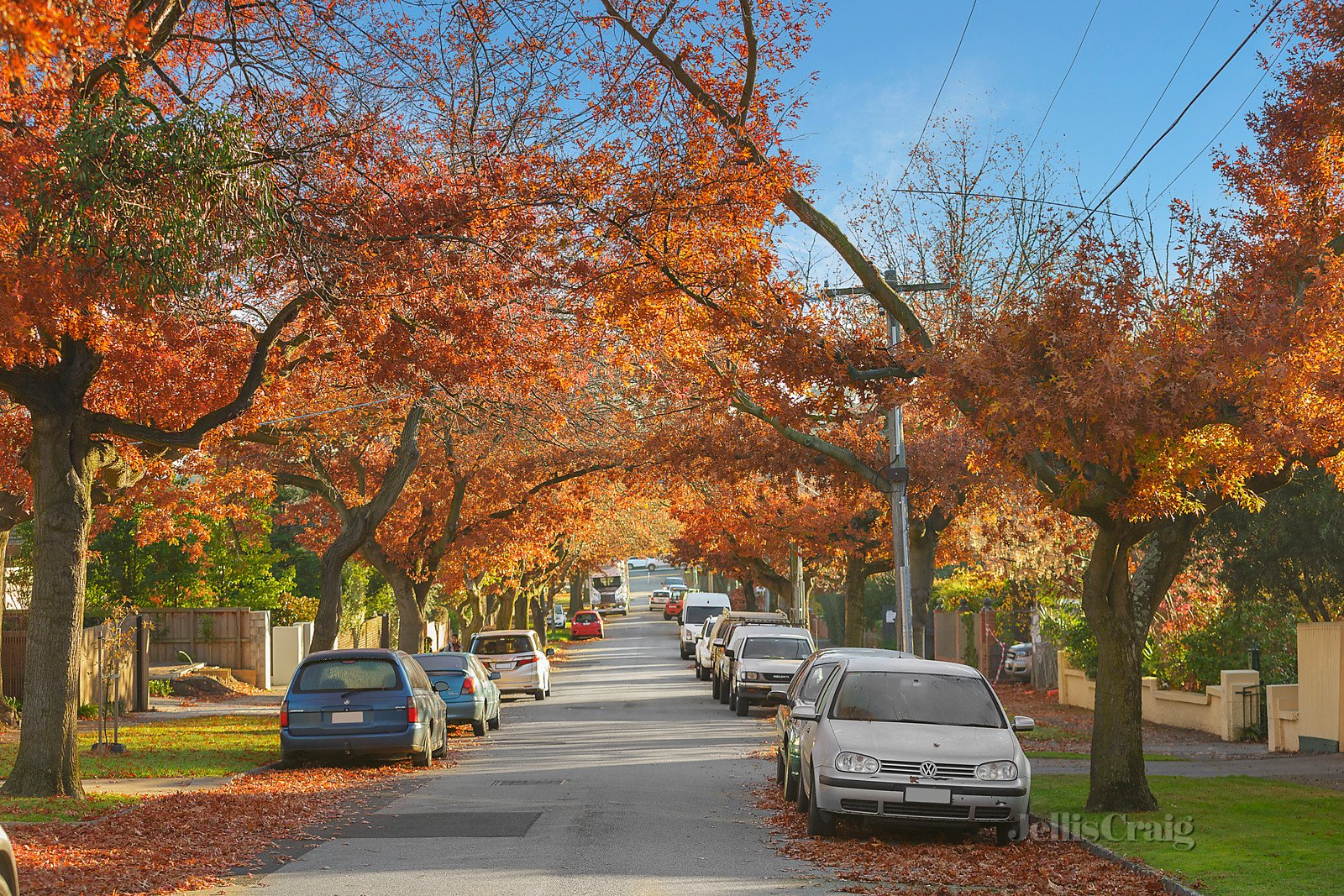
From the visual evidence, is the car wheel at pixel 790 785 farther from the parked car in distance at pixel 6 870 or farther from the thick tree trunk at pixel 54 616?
the parked car in distance at pixel 6 870

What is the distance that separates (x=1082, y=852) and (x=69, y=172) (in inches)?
392

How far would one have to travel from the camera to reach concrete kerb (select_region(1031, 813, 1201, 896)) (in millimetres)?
9211

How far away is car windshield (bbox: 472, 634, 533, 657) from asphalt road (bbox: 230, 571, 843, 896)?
7.93 metres

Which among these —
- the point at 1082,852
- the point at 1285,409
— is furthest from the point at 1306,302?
the point at 1082,852

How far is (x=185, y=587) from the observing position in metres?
37.6

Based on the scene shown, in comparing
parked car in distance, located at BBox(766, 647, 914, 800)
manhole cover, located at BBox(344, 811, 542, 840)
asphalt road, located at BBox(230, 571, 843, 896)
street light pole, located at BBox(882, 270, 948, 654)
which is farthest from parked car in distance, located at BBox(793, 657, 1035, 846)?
street light pole, located at BBox(882, 270, 948, 654)

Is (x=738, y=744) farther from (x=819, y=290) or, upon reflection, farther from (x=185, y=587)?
(x=185, y=587)

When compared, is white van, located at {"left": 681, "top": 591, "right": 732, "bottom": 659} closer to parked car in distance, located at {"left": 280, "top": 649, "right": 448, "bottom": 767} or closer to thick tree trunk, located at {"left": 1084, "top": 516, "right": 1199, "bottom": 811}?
parked car in distance, located at {"left": 280, "top": 649, "right": 448, "bottom": 767}

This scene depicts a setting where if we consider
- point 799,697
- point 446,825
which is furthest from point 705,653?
point 446,825

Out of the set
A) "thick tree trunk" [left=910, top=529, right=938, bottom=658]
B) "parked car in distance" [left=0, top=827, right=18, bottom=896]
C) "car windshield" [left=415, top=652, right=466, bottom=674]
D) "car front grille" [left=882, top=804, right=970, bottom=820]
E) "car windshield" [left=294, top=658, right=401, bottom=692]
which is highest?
"thick tree trunk" [left=910, top=529, right=938, bottom=658]

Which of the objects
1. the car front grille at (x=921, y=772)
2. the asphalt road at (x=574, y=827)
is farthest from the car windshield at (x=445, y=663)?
the car front grille at (x=921, y=772)

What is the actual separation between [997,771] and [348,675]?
9232 mm

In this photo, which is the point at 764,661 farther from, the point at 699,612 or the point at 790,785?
the point at 699,612

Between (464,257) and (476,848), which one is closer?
(476,848)
